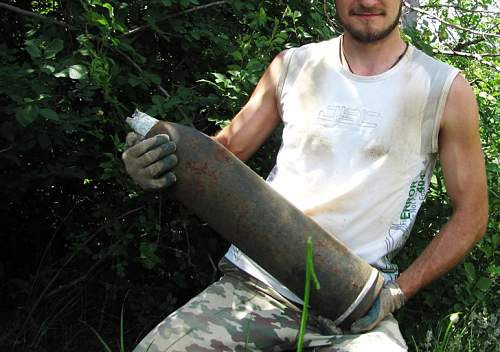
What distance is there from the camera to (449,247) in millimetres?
2715

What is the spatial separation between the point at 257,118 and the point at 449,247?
1027mm

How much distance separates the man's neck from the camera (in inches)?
112

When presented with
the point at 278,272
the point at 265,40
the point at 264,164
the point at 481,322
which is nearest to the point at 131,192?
the point at 264,164

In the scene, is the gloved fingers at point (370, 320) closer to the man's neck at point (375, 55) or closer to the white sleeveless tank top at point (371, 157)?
the white sleeveless tank top at point (371, 157)

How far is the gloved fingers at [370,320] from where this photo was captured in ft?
8.04

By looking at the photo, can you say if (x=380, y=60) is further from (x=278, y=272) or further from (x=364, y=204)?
(x=278, y=272)

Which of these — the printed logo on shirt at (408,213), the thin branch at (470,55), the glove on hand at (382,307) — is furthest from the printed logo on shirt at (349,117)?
the thin branch at (470,55)

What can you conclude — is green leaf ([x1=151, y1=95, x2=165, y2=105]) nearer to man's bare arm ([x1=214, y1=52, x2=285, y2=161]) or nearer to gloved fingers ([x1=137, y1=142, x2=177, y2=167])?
man's bare arm ([x1=214, y1=52, x2=285, y2=161])

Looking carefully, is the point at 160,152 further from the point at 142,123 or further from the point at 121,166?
the point at 121,166

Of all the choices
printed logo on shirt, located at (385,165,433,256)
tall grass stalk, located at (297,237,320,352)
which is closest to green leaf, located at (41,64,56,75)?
printed logo on shirt, located at (385,165,433,256)

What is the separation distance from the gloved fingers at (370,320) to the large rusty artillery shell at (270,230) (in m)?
0.02

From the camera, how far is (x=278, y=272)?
7.94 ft

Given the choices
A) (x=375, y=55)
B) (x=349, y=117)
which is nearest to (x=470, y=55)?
(x=375, y=55)

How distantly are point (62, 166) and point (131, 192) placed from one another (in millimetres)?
422
